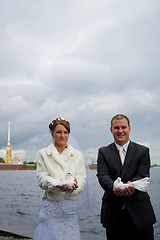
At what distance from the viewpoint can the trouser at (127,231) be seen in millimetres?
3109

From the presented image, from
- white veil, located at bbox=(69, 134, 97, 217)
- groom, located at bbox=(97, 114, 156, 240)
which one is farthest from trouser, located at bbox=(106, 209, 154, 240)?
white veil, located at bbox=(69, 134, 97, 217)

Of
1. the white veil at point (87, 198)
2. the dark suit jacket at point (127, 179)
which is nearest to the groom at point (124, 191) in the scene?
the dark suit jacket at point (127, 179)

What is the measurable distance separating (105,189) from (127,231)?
529 mm

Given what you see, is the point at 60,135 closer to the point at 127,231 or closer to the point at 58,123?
the point at 58,123

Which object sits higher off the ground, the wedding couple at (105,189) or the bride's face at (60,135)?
the bride's face at (60,135)

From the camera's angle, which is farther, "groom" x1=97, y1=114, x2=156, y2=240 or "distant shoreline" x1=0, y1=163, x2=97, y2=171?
"distant shoreline" x1=0, y1=163, x2=97, y2=171

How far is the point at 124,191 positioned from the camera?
2.96 metres

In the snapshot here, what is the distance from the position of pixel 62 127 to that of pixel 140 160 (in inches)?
39.8

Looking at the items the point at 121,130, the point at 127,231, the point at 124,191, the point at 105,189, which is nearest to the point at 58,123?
the point at 121,130

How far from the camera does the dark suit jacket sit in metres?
3.09

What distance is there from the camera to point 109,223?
10.3 ft

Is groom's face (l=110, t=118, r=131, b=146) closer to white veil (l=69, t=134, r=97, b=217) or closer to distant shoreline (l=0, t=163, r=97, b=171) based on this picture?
white veil (l=69, t=134, r=97, b=217)

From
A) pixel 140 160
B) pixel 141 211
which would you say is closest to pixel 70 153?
pixel 140 160

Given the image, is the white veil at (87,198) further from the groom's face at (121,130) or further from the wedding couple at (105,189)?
the groom's face at (121,130)
